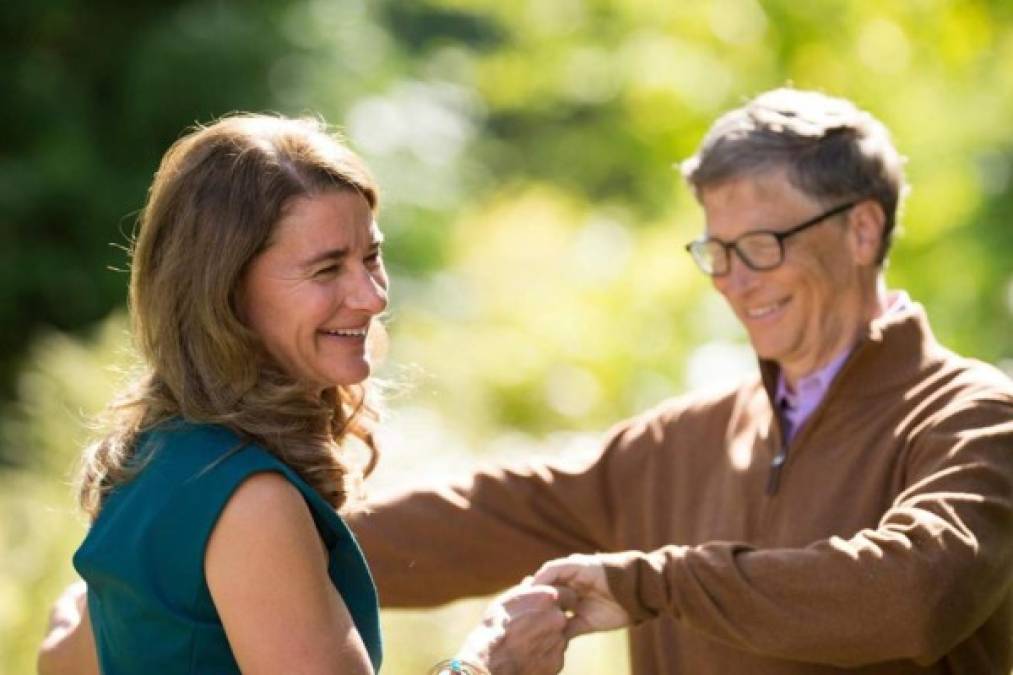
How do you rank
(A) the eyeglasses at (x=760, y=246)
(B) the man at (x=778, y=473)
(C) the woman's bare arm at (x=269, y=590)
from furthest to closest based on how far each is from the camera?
1. (A) the eyeglasses at (x=760, y=246)
2. (B) the man at (x=778, y=473)
3. (C) the woman's bare arm at (x=269, y=590)

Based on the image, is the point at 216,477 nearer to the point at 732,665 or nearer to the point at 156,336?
the point at 156,336

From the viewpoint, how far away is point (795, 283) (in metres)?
3.52

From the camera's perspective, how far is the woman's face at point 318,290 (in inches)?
100

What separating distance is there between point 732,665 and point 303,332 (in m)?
1.15

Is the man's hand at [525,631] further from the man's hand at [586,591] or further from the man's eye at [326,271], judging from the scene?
the man's eye at [326,271]

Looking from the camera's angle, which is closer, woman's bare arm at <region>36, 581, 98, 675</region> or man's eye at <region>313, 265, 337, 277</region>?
man's eye at <region>313, 265, 337, 277</region>

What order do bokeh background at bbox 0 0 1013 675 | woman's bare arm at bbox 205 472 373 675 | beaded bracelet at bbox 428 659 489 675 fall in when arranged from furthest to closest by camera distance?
bokeh background at bbox 0 0 1013 675 → beaded bracelet at bbox 428 659 489 675 → woman's bare arm at bbox 205 472 373 675

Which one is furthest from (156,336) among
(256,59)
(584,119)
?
(584,119)

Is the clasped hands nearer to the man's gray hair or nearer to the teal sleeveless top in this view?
the teal sleeveless top

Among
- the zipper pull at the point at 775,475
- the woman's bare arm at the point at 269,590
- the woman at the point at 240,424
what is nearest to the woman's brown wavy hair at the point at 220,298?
the woman at the point at 240,424

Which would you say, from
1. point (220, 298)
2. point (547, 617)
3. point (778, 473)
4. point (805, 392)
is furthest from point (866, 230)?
point (220, 298)

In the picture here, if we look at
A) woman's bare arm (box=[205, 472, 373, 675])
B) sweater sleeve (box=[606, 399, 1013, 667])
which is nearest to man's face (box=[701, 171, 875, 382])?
sweater sleeve (box=[606, 399, 1013, 667])

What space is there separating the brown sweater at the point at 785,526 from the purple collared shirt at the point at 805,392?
30mm

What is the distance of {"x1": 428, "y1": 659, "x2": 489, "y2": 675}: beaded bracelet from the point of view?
2877 millimetres
